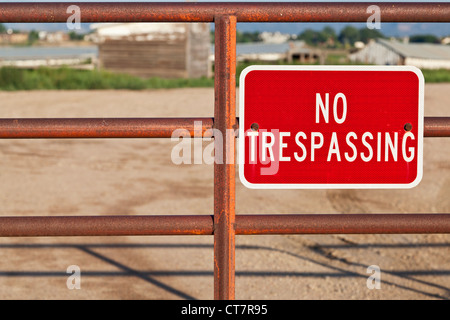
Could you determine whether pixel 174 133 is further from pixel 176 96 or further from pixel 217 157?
pixel 176 96

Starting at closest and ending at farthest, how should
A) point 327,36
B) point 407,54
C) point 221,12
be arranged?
point 221,12 < point 407,54 < point 327,36

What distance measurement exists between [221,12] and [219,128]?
0.34 meters

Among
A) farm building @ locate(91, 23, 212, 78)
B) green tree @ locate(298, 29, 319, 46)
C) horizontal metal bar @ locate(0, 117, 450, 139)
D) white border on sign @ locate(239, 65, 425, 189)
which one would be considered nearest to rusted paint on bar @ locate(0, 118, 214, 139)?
horizontal metal bar @ locate(0, 117, 450, 139)

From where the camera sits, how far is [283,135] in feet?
7.02

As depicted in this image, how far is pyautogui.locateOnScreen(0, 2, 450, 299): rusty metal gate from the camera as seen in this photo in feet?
6.78

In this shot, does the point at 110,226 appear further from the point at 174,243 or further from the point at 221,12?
the point at 174,243

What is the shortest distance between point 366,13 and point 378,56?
1961 inches

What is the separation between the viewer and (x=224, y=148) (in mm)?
2070

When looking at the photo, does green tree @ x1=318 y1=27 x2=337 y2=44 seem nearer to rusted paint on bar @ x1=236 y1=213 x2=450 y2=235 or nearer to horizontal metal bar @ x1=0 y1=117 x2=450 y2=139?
rusted paint on bar @ x1=236 y1=213 x2=450 y2=235

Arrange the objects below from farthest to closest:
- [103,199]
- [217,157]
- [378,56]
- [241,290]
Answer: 1. [378,56]
2. [103,199]
3. [241,290]
4. [217,157]

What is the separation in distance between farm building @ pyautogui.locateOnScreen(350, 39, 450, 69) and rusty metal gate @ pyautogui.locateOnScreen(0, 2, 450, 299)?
3977 cm

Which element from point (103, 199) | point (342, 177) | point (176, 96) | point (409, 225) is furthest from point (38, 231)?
point (176, 96)

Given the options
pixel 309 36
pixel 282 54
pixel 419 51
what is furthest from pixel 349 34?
pixel 282 54

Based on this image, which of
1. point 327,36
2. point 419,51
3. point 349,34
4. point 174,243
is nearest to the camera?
point 174,243
